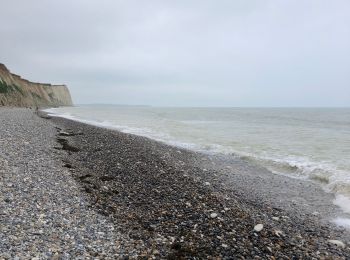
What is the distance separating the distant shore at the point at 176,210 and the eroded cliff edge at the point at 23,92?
67241mm

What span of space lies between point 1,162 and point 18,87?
84.7 meters

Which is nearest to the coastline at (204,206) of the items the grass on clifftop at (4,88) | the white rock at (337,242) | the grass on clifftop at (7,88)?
the white rock at (337,242)

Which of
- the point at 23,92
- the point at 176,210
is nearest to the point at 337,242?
the point at 176,210

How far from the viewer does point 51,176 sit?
400 inches

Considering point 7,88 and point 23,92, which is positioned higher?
point 7,88

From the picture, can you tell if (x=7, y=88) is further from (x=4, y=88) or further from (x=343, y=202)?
(x=343, y=202)

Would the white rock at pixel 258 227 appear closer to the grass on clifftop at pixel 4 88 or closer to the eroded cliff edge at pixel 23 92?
the eroded cliff edge at pixel 23 92

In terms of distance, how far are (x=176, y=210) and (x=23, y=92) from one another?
93.4m

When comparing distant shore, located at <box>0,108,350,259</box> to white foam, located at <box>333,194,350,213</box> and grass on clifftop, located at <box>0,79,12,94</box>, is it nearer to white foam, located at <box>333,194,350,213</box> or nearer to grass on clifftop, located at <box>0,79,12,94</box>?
white foam, located at <box>333,194,350,213</box>

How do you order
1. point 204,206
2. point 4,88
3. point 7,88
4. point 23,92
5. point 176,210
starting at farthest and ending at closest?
point 23,92, point 7,88, point 4,88, point 204,206, point 176,210

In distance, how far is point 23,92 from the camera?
297ft

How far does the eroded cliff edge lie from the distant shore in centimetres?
6724

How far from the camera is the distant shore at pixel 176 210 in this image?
240 inches

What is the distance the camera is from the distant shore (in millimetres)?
6102
